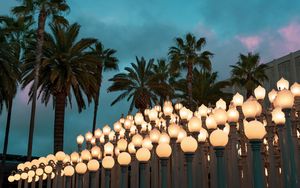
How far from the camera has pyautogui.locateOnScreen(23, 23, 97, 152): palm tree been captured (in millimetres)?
26156

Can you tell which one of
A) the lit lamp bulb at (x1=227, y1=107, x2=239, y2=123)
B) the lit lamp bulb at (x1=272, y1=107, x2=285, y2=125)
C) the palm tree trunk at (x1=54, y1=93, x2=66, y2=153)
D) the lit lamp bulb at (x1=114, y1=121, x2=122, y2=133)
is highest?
the palm tree trunk at (x1=54, y1=93, x2=66, y2=153)

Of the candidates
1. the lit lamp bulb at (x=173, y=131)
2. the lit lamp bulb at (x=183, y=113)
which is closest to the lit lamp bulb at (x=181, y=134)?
the lit lamp bulb at (x=173, y=131)

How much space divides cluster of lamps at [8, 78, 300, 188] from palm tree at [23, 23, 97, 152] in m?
11.9

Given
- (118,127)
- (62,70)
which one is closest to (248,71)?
(62,70)

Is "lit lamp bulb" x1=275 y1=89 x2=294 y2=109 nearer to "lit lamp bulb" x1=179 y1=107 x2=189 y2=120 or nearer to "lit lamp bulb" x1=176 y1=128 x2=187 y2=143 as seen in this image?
"lit lamp bulb" x1=176 y1=128 x2=187 y2=143

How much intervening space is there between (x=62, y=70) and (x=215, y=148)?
20967 millimetres

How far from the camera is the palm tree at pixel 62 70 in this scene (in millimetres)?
26156

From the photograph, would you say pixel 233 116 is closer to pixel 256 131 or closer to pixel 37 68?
pixel 256 131

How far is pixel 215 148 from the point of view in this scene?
22.3 ft

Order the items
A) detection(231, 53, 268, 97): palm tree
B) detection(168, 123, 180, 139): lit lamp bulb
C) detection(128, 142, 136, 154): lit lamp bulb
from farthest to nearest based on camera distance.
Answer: detection(231, 53, 268, 97): palm tree → detection(128, 142, 136, 154): lit lamp bulb → detection(168, 123, 180, 139): lit lamp bulb

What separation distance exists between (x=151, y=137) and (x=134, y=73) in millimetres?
25064

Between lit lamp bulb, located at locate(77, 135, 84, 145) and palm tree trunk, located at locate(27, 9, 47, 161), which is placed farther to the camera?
palm tree trunk, located at locate(27, 9, 47, 161)

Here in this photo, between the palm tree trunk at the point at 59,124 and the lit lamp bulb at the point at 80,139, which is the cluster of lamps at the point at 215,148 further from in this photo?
the palm tree trunk at the point at 59,124

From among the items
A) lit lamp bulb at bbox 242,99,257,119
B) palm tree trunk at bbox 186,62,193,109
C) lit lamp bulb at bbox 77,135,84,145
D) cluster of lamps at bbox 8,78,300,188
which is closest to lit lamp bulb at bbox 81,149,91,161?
cluster of lamps at bbox 8,78,300,188
